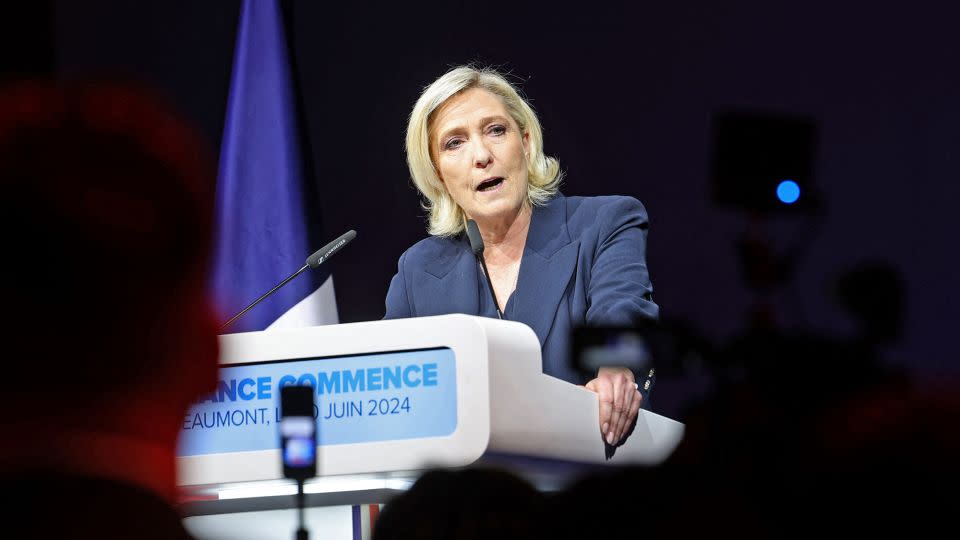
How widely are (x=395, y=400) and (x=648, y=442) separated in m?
0.61

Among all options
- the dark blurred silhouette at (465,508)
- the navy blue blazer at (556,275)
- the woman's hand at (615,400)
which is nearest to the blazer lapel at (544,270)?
the navy blue blazer at (556,275)

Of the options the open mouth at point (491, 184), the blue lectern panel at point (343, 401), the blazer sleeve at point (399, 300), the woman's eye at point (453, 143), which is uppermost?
the woman's eye at point (453, 143)

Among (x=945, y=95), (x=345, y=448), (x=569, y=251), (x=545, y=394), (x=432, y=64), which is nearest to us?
(x=345, y=448)

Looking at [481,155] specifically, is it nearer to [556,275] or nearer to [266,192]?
[556,275]

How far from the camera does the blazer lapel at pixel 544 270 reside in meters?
2.40

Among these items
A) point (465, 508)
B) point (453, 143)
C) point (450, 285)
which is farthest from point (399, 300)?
point (465, 508)

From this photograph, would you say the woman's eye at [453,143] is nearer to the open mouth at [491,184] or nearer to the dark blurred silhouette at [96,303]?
the open mouth at [491,184]

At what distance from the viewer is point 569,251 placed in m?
2.50

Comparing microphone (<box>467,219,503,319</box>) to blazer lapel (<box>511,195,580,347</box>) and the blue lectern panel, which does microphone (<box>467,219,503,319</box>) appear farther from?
the blue lectern panel

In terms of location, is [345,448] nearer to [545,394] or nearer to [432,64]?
[545,394]

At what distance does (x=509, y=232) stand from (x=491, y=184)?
122 millimetres

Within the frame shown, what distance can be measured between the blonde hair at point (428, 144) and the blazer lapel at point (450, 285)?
17 cm

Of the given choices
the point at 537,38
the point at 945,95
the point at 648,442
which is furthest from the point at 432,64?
the point at 648,442

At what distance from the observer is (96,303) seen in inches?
24.6
